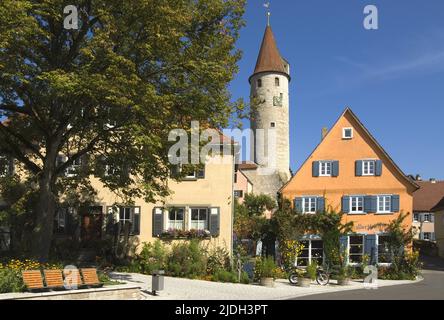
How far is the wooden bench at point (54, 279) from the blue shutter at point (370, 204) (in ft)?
75.0

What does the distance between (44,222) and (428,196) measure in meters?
55.3

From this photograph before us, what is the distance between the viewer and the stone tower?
64.6 m

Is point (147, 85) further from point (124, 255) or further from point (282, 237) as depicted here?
point (282, 237)

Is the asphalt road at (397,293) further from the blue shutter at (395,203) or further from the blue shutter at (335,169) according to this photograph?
the blue shutter at (335,169)

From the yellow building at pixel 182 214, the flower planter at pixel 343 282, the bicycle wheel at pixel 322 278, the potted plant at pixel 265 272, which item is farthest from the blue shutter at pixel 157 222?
the flower planter at pixel 343 282

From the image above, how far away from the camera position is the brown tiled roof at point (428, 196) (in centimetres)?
6304

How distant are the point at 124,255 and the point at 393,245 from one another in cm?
1530

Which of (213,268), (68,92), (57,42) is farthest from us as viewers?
(213,268)

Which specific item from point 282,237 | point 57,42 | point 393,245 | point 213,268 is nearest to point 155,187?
point 57,42

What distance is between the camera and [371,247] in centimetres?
3241

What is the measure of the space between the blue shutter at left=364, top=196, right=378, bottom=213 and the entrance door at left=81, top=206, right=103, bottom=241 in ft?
53.3

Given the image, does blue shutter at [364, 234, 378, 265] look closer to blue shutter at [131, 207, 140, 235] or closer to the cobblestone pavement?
the cobblestone pavement

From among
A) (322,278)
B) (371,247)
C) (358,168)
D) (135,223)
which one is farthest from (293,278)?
(358,168)

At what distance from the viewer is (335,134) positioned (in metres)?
35.6
